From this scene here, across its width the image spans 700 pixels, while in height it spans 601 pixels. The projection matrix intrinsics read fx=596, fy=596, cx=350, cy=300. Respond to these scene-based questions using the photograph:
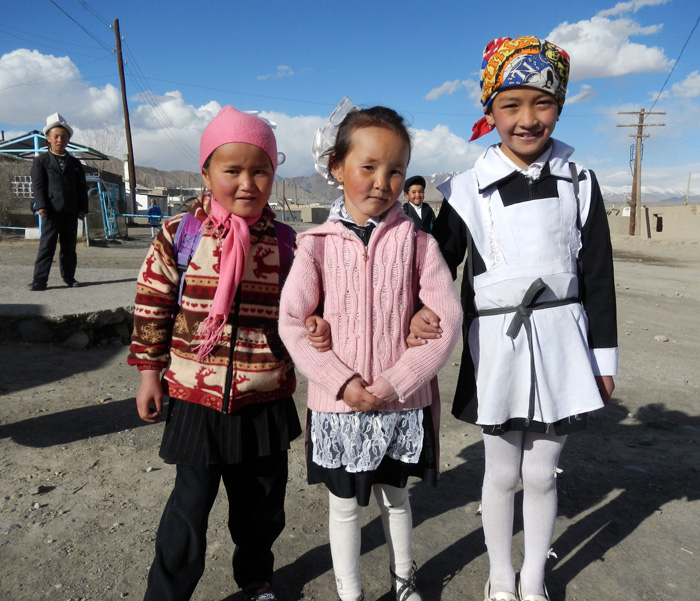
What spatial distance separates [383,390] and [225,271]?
0.58 m

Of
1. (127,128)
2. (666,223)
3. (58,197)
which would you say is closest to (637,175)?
(666,223)

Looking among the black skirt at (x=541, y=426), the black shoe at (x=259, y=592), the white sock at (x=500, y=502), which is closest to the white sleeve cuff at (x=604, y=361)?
the black skirt at (x=541, y=426)

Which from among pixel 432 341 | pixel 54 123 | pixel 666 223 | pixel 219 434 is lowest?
pixel 219 434

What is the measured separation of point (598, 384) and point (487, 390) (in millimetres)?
391

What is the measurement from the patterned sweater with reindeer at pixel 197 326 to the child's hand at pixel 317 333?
0.19 m

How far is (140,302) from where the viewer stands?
1827 mm

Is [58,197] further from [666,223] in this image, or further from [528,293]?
[666,223]

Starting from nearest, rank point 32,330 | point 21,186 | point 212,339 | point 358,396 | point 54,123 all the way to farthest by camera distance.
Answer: point 358,396 < point 212,339 < point 32,330 < point 54,123 < point 21,186

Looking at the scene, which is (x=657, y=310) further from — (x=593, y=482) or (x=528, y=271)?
(x=528, y=271)

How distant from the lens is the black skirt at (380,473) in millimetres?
1792

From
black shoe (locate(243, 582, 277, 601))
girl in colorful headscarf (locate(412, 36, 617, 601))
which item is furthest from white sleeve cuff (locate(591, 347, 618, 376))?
black shoe (locate(243, 582, 277, 601))

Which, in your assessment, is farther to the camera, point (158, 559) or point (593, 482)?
point (593, 482)

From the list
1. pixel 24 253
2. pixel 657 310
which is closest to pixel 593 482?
pixel 657 310

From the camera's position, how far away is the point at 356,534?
6.19 feet
